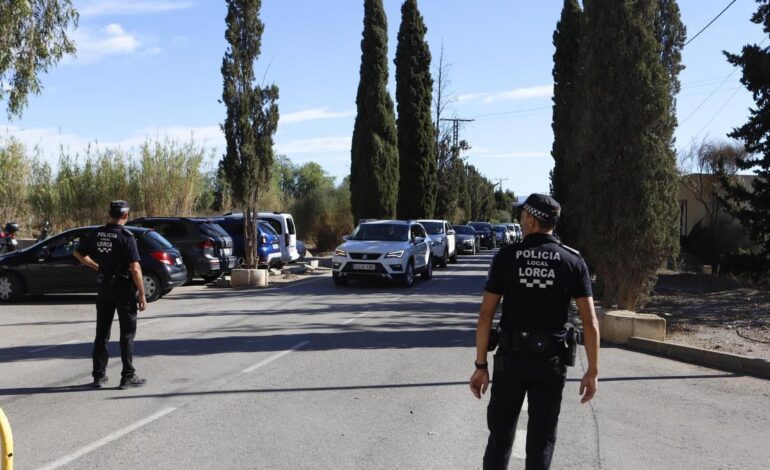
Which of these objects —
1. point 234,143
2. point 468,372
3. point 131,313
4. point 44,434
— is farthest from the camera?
point 234,143

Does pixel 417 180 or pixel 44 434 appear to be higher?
pixel 417 180

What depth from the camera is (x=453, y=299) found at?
16.1 m

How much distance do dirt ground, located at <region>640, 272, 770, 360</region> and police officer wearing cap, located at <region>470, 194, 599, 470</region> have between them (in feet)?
21.9

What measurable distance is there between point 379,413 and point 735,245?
20678 mm

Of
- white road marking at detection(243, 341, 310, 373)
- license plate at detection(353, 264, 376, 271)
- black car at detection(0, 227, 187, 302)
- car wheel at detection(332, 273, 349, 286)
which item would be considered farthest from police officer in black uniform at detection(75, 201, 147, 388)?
car wheel at detection(332, 273, 349, 286)

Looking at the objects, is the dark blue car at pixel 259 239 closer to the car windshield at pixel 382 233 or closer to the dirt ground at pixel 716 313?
the car windshield at pixel 382 233

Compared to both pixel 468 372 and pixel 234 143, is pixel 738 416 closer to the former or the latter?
pixel 468 372

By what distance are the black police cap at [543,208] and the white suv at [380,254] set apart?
13859 millimetres

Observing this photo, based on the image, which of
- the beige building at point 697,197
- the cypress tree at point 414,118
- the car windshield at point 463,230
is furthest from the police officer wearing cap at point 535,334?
the car windshield at point 463,230

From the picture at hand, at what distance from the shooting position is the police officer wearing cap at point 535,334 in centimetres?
370

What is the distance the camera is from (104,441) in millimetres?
5426

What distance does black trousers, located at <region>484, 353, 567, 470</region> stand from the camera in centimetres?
369

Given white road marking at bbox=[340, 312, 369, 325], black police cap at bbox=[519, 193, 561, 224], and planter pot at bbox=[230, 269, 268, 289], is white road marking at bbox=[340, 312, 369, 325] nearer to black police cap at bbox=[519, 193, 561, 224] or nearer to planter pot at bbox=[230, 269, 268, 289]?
planter pot at bbox=[230, 269, 268, 289]

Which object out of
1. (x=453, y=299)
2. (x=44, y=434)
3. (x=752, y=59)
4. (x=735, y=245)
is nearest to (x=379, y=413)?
(x=44, y=434)
